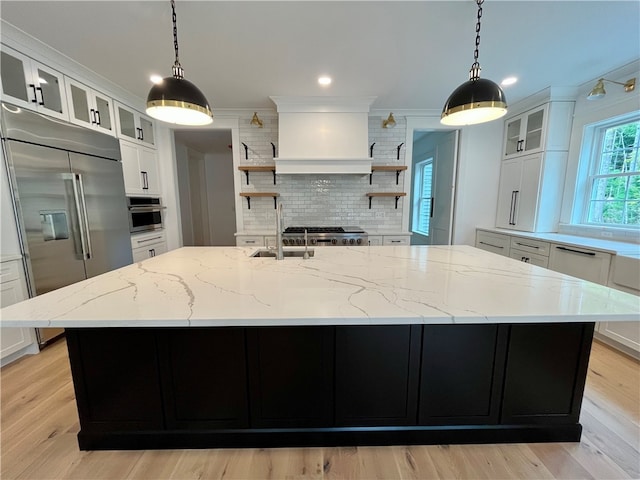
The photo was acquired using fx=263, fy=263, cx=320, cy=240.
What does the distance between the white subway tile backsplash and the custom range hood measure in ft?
1.43

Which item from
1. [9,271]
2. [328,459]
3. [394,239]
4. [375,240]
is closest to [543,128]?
[394,239]

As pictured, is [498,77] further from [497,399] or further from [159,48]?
[159,48]

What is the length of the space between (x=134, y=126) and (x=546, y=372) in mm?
4575

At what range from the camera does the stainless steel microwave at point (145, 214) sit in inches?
126

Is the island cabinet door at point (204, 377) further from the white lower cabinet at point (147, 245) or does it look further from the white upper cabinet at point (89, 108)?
the white upper cabinet at point (89, 108)

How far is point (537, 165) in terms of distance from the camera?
3.34 m

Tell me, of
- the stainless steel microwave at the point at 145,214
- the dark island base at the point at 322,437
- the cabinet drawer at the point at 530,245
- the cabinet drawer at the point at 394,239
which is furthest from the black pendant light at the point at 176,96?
the cabinet drawer at the point at 530,245

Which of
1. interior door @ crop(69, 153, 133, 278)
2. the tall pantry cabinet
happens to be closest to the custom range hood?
interior door @ crop(69, 153, 133, 278)

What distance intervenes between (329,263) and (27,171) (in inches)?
97.3

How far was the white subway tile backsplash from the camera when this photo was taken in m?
3.94

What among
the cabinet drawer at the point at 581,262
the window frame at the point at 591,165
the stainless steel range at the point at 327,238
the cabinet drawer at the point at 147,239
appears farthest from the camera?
the stainless steel range at the point at 327,238

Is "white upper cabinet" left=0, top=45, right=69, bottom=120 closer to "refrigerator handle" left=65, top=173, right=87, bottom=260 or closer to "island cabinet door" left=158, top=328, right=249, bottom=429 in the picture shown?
"refrigerator handle" left=65, top=173, right=87, bottom=260

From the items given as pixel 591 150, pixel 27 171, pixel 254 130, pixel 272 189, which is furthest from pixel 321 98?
pixel 591 150

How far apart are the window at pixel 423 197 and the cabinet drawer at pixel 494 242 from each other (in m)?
1.06
